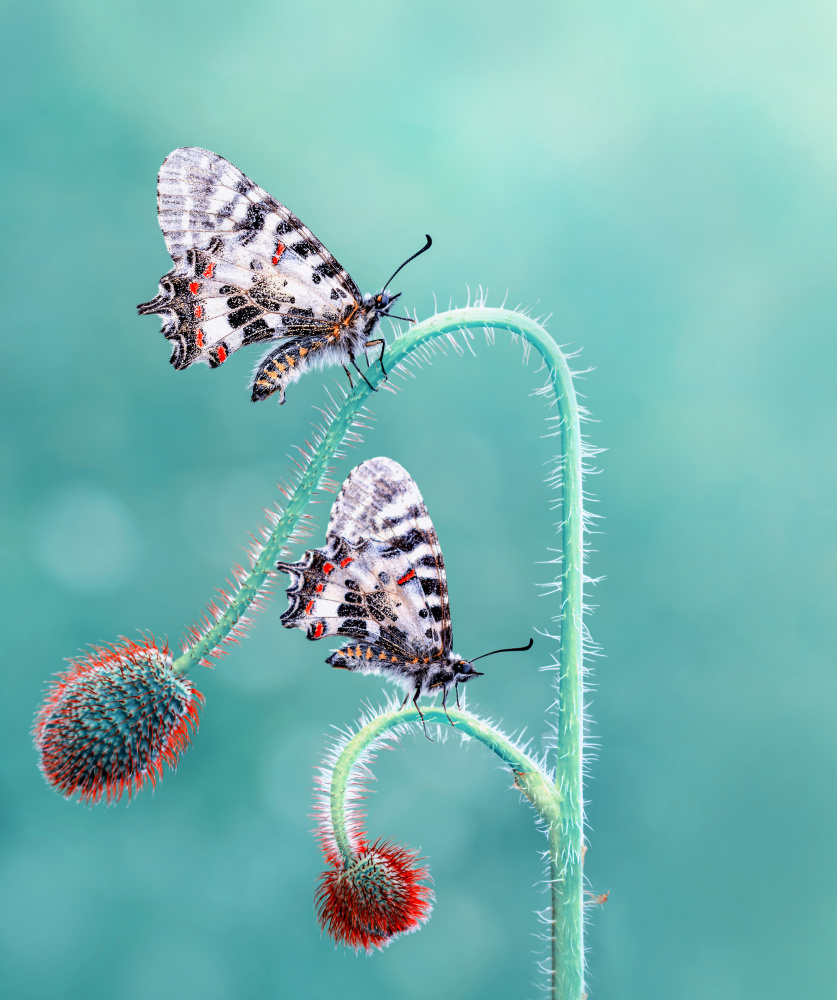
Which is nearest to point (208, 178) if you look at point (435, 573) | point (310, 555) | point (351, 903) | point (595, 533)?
point (310, 555)

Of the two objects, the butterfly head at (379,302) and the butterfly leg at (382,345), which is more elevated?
the butterfly head at (379,302)

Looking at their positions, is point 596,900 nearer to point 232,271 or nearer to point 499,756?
point 499,756

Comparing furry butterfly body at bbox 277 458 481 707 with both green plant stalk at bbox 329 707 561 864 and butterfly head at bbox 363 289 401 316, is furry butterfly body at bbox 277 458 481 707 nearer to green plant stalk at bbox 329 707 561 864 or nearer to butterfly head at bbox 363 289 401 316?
green plant stalk at bbox 329 707 561 864

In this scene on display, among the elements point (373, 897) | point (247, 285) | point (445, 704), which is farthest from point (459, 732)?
point (247, 285)

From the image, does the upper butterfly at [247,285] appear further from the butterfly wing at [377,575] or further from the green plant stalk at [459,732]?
the green plant stalk at [459,732]

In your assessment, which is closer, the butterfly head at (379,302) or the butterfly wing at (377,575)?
the butterfly wing at (377,575)

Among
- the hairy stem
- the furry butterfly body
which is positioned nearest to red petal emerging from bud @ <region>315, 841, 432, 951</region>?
the hairy stem

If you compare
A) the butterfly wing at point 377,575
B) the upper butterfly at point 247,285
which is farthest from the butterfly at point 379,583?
the upper butterfly at point 247,285

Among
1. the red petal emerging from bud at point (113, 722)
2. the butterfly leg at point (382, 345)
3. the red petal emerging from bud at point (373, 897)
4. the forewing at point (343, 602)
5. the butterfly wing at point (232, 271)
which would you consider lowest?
the red petal emerging from bud at point (373, 897)
